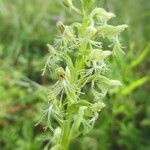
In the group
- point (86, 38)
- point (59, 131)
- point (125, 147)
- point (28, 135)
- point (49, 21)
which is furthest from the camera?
point (49, 21)

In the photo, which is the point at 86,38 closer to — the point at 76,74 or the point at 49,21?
the point at 76,74

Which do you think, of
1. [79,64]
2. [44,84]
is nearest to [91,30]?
[79,64]

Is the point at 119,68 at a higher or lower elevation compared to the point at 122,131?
higher

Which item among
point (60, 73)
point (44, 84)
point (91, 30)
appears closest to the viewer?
point (91, 30)

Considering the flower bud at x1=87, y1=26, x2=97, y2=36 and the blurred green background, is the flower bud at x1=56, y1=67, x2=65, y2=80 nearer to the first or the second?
the flower bud at x1=87, y1=26, x2=97, y2=36

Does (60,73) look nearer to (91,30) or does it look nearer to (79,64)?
(79,64)

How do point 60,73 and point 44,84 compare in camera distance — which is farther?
point 44,84

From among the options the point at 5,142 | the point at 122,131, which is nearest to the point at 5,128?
the point at 5,142

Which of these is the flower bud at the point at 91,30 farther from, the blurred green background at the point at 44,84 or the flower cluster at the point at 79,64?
the blurred green background at the point at 44,84

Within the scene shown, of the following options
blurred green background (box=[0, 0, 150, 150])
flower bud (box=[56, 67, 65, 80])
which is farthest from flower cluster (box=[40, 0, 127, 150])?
blurred green background (box=[0, 0, 150, 150])

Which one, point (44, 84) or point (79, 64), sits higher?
point (44, 84)
